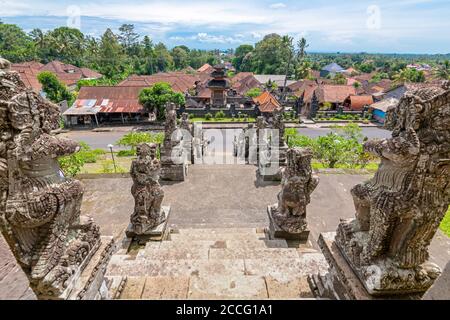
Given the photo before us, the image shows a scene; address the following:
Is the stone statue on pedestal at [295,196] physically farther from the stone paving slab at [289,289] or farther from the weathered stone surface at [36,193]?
the weathered stone surface at [36,193]

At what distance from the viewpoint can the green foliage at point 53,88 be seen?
28453 millimetres

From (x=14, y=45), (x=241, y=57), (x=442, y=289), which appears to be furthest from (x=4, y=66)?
(x=241, y=57)

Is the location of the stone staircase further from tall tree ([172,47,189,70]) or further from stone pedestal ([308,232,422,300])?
tall tree ([172,47,189,70])

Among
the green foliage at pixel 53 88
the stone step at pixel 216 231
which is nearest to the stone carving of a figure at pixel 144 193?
the stone step at pixel 216 231

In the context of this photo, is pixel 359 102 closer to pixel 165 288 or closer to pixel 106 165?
pixel 106 165

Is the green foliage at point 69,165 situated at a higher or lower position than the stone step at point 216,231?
higher

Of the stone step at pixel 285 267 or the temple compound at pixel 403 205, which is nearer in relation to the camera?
the temple compound at pixel 403 205

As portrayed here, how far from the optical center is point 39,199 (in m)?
2.84

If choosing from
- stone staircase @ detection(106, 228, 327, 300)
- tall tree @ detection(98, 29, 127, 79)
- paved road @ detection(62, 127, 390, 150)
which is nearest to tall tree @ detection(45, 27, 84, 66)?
tall tree @ detection(98, 29, 127, 79)

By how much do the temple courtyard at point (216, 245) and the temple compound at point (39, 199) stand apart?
1.05m

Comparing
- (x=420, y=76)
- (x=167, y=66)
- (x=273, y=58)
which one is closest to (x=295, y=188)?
(x=420, y=76)

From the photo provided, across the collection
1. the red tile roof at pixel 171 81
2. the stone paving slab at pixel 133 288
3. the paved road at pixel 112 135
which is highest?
the red tile roof at pixel 171 81

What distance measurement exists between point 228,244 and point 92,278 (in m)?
2.99

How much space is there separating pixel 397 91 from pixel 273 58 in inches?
1406
